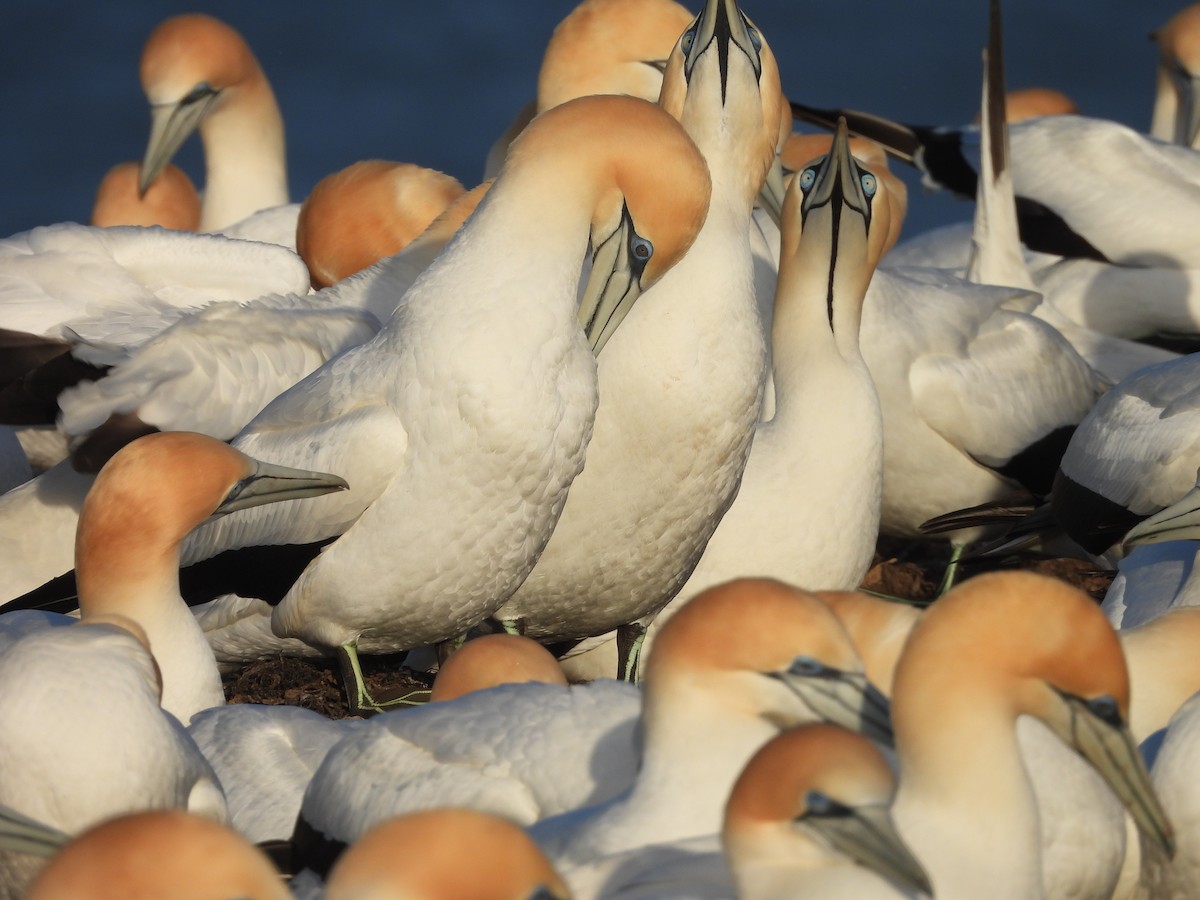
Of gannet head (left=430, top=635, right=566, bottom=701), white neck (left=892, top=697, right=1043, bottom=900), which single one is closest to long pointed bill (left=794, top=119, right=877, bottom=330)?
gannet head (left=430, top=635, right=566, bottom=701)

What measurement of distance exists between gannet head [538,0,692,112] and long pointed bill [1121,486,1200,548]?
252 cm

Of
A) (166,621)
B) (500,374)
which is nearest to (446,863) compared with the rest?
(500,374)

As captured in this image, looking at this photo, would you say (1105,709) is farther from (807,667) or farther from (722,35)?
(722,35)

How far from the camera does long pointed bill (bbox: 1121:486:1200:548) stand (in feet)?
16.0

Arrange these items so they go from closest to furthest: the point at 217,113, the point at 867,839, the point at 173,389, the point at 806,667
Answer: the point at 867,839 → the point at 806,667 → the point at 173,389 → the point at 217,113

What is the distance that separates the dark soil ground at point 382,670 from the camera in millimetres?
5926

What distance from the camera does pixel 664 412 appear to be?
17.2ft

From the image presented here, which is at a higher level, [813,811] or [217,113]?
[813,811]

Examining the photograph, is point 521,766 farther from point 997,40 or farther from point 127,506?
point 997,40

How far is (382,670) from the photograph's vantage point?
6281mm

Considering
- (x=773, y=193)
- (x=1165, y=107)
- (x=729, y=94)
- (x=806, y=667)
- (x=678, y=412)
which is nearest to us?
(x=806, y=667)

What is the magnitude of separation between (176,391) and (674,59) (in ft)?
4.96

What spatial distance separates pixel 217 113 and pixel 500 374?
5.00 meters

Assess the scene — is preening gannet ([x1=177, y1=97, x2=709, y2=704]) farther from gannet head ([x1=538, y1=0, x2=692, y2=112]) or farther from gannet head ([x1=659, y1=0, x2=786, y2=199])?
gannet head ([x1=538, y1=0, x2=692, y2=112])
